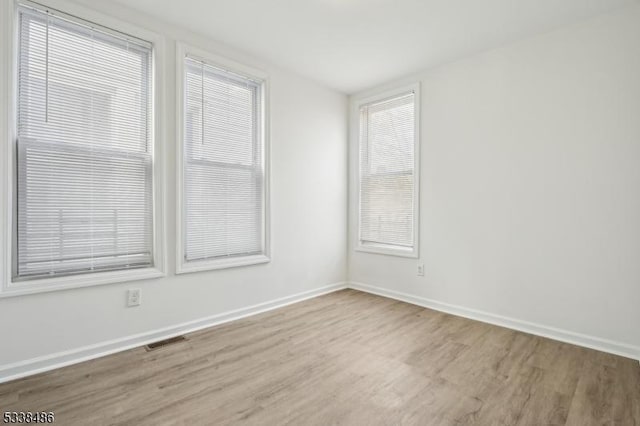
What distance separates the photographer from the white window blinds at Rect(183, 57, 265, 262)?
2893 millimetres

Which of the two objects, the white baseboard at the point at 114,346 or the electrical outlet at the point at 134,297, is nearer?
the white baseboard at the point at 114,346

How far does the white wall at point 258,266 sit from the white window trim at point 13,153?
0.06 m

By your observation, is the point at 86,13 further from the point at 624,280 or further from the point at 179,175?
the point at 624,280

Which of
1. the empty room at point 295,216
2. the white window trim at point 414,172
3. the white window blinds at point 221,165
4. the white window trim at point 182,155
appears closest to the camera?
the empty room at point 295,216

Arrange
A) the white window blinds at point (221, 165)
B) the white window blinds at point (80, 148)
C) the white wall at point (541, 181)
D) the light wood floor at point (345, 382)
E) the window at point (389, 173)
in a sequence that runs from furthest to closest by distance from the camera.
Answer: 1. the window at point (389, 173)
2. the white window blinds at point (221, 165)
3. the white wall at point (541, 181)
4. the white window blinds at point (80, 148)
5. the light wood floor at point (345, 382)

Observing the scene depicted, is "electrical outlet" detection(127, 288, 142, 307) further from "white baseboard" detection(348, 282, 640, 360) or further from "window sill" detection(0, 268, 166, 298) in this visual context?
"white baseboard" detection(348, 282, 640, 360)

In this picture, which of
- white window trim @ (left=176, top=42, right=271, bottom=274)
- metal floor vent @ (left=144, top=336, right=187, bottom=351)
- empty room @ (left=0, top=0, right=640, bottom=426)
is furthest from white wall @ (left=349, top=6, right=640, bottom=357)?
metal floor vent @ (left=144, top=336, right=187, bottom=351)

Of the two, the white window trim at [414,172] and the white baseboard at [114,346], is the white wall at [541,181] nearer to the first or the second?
the white window trim at [414,172]

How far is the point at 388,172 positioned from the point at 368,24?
1.72 meters

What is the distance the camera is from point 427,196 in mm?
3541

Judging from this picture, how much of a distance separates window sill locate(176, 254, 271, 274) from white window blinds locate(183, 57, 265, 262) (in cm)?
5

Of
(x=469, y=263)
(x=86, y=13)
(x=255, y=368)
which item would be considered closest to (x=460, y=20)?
(x=469, y=263)

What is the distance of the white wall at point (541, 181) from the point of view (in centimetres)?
240

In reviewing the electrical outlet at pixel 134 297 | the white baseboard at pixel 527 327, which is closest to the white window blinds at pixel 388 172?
the white baseboard at pixel 527 327
